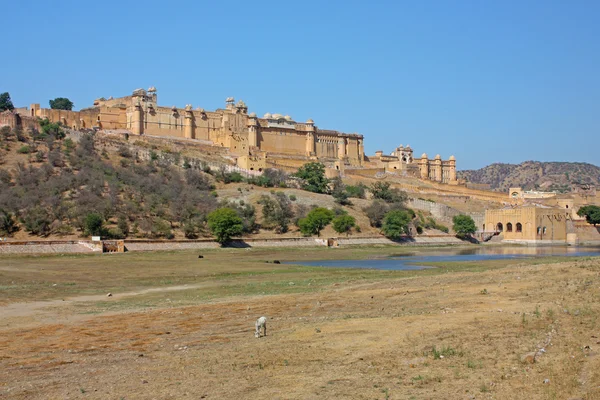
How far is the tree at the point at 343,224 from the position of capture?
5941 cm

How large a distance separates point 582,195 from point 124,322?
7799cm

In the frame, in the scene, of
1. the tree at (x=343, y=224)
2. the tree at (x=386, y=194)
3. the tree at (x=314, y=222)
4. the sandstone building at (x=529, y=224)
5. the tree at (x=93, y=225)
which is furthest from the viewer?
the tree at (x=386, y=194)

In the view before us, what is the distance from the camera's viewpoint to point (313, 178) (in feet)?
248

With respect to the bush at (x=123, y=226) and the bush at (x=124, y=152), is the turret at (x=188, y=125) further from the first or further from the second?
the bush at (x=123, y=226)

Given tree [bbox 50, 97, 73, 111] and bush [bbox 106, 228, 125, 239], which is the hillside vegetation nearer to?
bush [bbox 106, 228, 125, 239]

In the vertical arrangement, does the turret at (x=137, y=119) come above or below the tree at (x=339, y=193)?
above

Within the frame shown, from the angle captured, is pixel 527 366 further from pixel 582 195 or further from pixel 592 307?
pixel 582 195

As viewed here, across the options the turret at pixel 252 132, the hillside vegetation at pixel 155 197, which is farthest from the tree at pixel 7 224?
the turret at pixel 252 132

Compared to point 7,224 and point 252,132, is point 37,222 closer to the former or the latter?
point 7,224

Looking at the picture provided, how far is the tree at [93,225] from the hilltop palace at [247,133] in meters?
31.5

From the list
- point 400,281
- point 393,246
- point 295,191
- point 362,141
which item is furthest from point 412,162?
point 400,281

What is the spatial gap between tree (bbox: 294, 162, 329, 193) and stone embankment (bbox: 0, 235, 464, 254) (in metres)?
13.9

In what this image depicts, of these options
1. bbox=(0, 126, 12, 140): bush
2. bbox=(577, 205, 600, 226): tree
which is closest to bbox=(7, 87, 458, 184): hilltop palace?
bbox=(0, 126, 12, 140): bush

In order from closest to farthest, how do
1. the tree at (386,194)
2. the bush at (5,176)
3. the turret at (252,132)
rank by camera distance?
the bush at (5,176) < the tree at (386,194) < the turret at (252,132)
